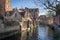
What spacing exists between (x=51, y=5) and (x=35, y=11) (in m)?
76.7

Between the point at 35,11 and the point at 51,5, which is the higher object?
the point at 51,5

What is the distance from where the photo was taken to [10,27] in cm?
3152

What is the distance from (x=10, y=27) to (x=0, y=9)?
576 inches

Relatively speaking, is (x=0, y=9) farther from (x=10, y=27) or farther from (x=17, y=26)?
(x=10, y=27)

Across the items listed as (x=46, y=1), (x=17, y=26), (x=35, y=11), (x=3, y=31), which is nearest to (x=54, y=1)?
(x=46, y=1)

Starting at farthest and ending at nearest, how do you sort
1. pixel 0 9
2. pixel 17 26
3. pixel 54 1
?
pixel 0 9
pixel 17 26
pixel 54 1

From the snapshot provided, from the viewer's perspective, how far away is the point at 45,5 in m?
9.99

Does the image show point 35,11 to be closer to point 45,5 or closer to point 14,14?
point 14,14

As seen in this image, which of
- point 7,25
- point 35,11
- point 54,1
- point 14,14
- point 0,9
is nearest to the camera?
point 54,1

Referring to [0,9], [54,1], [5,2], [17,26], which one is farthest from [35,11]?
[54,1]

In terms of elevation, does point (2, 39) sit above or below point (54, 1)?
below

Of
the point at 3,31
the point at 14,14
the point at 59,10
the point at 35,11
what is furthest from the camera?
the point at 35,11

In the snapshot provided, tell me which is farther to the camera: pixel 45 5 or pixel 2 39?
pixel 2 39

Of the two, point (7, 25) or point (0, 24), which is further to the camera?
point (7, 25)
